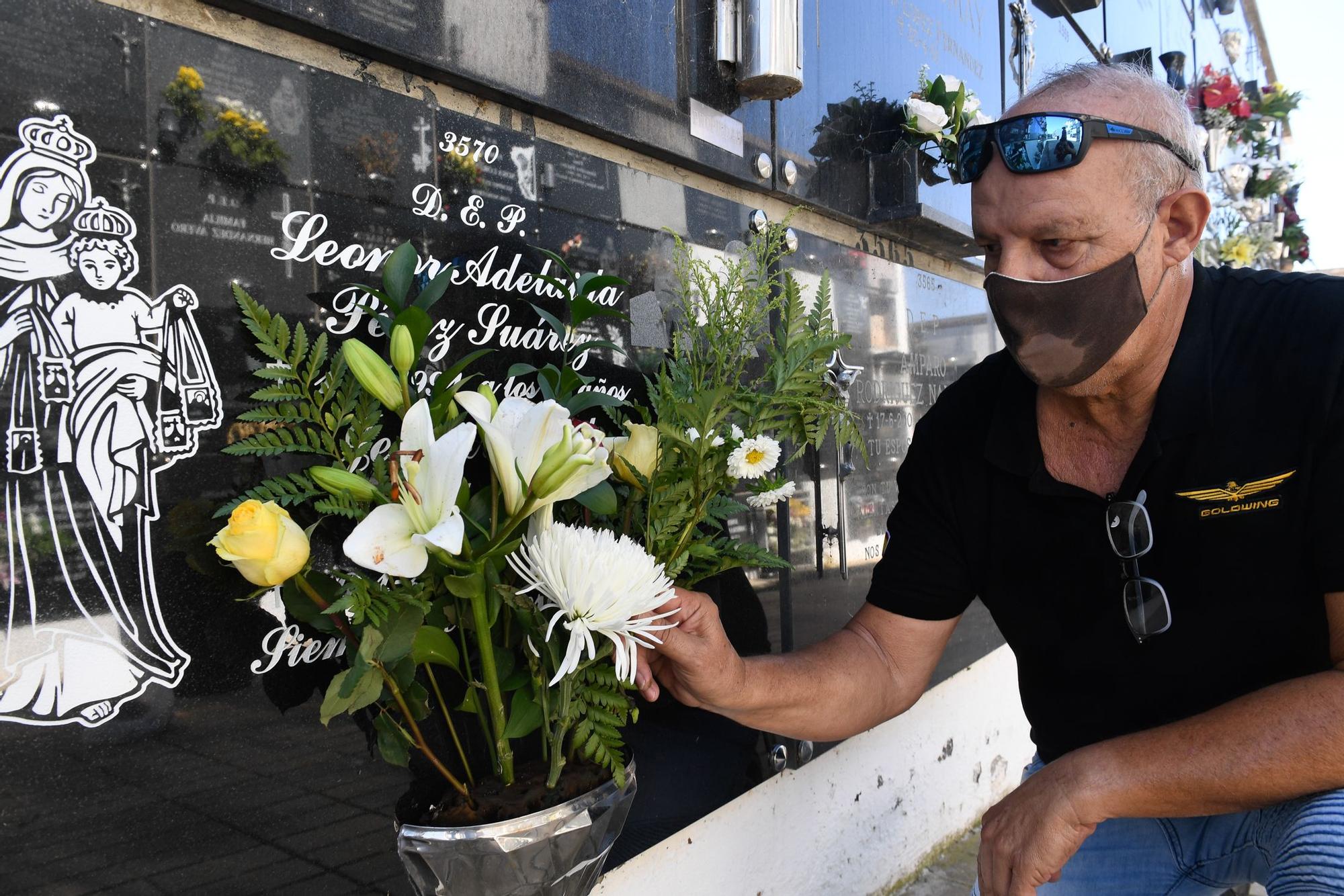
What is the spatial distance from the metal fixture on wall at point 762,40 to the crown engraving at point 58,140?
1.32m

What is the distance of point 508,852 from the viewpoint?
115cm

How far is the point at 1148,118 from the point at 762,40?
787mm

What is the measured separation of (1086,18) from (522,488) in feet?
15.6

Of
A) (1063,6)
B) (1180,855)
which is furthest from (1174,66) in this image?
(1180,855)

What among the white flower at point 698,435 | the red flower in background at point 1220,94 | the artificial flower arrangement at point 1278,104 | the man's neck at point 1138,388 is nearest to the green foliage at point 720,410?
the white flower at point 698,435

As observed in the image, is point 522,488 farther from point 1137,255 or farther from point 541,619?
point 1137,255

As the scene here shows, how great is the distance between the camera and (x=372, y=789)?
1352 millimetres

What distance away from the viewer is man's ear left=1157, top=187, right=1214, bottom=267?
5.18ft

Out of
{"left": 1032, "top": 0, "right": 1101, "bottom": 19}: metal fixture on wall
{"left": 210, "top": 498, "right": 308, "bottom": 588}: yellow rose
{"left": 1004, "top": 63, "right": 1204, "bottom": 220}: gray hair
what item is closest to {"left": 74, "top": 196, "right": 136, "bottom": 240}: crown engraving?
{"left": 210, "top": 498, "right": 308, "bottom": 588}: yellow rose

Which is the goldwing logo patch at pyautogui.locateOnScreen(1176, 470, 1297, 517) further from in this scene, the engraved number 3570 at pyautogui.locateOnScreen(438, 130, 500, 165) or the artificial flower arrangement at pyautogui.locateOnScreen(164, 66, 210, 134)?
the artificial flower arrangement at pyautogui.locateOnScreen(164, 66, 210, 134)

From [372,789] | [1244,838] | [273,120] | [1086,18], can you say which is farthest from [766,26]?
[1086,18]

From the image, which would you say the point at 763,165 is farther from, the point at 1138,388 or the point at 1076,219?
the point at 1138,388

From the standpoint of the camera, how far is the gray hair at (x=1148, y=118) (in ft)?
5.10

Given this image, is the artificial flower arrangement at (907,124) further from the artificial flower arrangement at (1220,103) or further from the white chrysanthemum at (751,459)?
the artificial flower arrangement at (1220,103)
